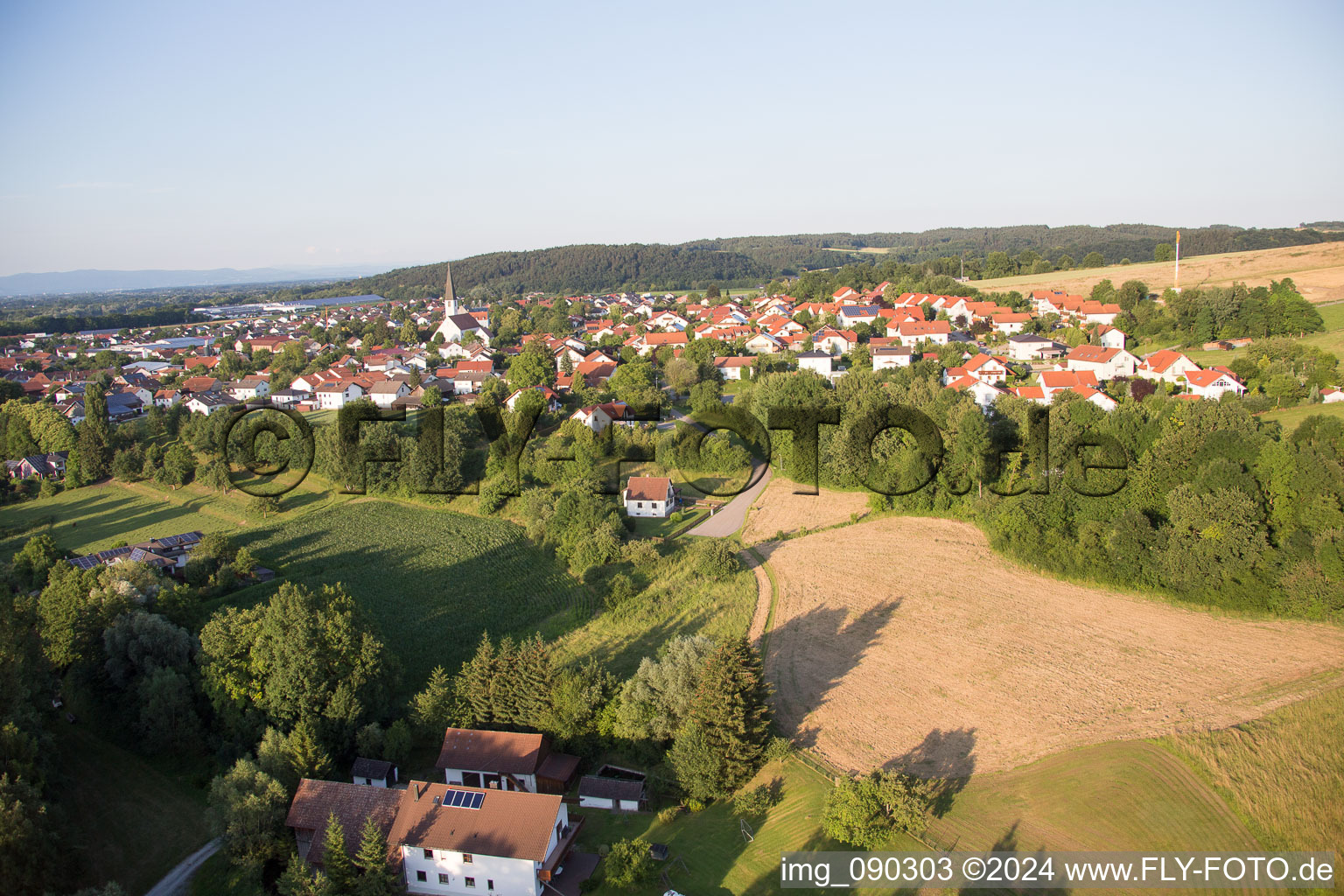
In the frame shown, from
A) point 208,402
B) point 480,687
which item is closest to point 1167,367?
point 480,687

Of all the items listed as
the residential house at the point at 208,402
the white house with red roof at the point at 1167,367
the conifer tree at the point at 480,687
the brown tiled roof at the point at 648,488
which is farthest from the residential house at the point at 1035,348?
the residential house at the point at 208,402

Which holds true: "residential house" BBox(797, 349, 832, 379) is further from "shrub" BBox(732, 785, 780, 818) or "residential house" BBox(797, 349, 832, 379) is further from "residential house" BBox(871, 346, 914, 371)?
"shrub" BBox(732, 785, 780, 818)

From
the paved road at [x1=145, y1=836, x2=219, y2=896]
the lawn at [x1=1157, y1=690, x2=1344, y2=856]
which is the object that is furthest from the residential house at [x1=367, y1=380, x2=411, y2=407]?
the lawn at [x1=1157, y1=690, x2=1344, y2=856]

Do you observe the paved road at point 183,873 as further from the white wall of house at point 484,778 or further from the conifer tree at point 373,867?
the white wall of house at point 484,778

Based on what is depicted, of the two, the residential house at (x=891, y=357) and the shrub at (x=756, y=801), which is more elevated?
the residential house at (x=891, y=357)

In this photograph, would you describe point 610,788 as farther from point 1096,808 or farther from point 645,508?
point 645,508

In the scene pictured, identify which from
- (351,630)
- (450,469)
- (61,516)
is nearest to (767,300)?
(450,469)
